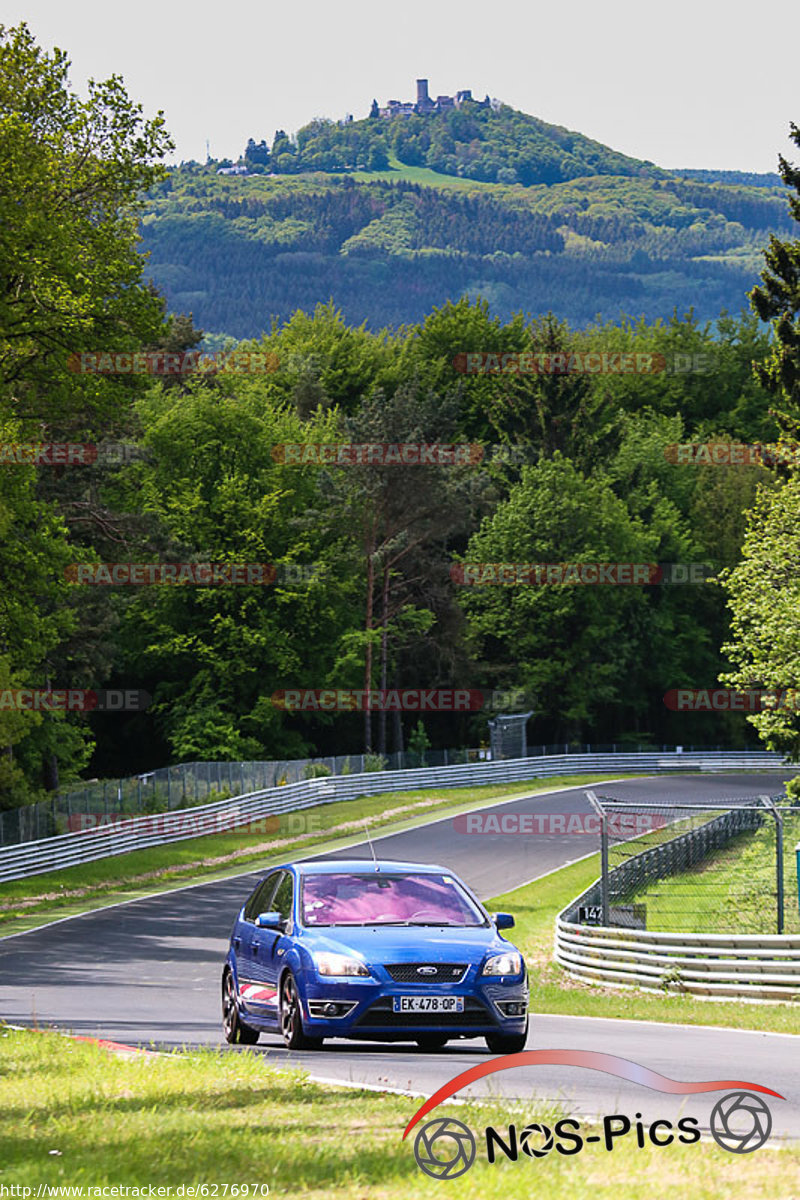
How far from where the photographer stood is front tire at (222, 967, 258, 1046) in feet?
44.9

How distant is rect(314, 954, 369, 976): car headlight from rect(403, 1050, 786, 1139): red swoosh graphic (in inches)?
55.2

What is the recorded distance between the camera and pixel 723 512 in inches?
3740

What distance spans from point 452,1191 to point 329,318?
96404 mm

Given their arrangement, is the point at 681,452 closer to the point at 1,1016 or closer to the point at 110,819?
the point at 110,819

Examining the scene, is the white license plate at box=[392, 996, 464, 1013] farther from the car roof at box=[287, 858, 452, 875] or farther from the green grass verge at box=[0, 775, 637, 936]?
the green grass verge at box=[0, 775, 637, 936]

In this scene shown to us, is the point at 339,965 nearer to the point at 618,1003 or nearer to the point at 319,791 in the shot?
the point at 618,1003

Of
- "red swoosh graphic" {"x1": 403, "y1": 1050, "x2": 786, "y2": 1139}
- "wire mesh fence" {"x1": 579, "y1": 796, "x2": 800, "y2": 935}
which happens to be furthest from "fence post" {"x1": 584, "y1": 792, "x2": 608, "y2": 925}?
"red swoosh graphic" {"x1": 403, "y1": 1050, "x2": 786, "y2": 1139}

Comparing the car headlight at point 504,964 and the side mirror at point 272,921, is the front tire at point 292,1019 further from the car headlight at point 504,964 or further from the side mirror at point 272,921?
the car headlight at point 504,964

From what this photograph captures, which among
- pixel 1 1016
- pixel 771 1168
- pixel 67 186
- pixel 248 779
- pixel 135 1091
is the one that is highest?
pixel 67 186

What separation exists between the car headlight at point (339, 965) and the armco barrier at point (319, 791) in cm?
3094

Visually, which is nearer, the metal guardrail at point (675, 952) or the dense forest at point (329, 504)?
the metal guardrail at point (675, 952)

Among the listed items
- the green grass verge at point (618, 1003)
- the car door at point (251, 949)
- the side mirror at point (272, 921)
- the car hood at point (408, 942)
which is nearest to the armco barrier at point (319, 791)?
the green grass verge at point (618, 1003)

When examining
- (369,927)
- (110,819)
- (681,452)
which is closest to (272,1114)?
(369,927)

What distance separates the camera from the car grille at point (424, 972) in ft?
38.3
